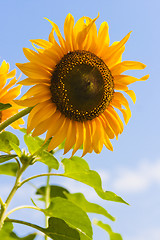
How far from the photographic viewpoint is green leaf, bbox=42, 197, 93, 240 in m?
2.59

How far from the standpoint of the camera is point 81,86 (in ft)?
8.07

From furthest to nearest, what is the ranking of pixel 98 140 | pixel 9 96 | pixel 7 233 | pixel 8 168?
1. pixel 8 168
2. pixel 7 233
3. pixel 9 96
4. pixel 98 140

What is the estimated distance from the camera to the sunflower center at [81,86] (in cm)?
247

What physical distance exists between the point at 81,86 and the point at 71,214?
2.81ft

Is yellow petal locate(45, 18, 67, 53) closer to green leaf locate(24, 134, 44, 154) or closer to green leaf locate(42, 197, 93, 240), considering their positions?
green leaf locate(24, 134, 44, 154)

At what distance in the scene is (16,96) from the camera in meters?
2.66

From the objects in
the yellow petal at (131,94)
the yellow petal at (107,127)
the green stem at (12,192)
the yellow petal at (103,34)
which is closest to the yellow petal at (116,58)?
the yellow petal at (103,34)

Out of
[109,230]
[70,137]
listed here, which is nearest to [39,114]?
[70,137]

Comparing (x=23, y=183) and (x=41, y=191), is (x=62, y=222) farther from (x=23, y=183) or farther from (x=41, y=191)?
(x=41, y=191)

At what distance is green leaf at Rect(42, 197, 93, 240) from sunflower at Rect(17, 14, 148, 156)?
1.33 feet

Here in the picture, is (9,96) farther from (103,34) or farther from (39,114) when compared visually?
(103,34)

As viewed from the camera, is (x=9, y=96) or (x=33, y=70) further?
(x=9, y=96)

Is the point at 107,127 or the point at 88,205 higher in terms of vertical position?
the point at 107,127

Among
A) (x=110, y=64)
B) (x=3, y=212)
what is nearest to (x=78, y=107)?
(x=110, y=64)
